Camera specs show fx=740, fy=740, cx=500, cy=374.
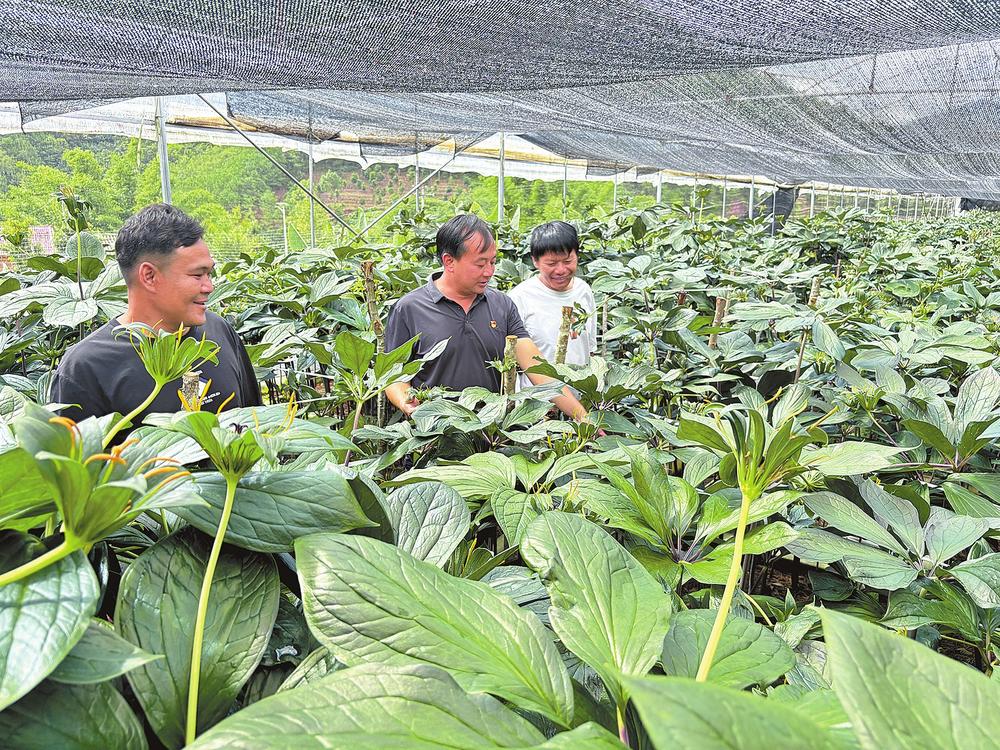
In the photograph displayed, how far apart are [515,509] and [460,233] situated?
174 centimetres

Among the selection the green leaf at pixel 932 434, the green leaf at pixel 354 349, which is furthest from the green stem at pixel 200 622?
the green leaf at pixel 932 434

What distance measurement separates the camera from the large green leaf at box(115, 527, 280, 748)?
47cm

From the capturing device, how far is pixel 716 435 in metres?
0.77

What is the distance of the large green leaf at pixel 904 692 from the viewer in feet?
1.05

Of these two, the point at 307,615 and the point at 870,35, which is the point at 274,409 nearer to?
the point at 307,615

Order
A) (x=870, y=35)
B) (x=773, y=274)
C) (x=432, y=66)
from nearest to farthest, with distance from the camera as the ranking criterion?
(x=870, y=35) < (x=773, y=274) < (x=432, y=66)

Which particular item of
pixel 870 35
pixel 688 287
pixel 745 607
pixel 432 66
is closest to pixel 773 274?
pixel 688 287

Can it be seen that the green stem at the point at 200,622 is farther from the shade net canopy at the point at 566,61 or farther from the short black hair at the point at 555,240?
the short black hair at the point at 555,240

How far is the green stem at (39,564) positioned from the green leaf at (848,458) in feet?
2.29

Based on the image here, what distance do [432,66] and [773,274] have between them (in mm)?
1709

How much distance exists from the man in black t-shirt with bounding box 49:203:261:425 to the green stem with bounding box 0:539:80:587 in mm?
1311

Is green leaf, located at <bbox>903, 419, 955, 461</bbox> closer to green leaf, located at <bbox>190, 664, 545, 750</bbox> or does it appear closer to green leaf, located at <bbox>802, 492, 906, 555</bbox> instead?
green leaf, located at <bbox>802, 492, 906, 555</bbox>

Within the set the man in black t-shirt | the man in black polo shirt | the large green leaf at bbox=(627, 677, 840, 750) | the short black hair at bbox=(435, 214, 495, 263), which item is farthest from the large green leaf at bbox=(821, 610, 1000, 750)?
the short black hair at bbox=(435, 214, 495, 263)

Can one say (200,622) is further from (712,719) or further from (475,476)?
(475,476)
